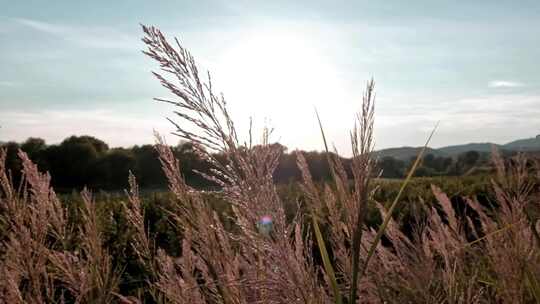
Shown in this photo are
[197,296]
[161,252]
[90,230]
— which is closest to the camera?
[197,296]

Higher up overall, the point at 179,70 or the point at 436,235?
the point at 179,70

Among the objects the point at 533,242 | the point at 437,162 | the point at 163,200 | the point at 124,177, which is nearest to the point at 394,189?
the point at 163,200

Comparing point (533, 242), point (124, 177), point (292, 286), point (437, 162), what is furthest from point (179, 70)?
point (437, 162)

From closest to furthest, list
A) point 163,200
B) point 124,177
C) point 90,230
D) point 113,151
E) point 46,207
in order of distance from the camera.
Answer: point 46,207, point 90,230, point 163,200, point 124,177, point 113,151

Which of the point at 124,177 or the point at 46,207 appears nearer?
the point at 46,207

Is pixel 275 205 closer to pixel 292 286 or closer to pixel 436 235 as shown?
pixel 292 286

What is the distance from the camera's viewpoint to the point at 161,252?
2039mm

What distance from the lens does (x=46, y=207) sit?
7.51 feet

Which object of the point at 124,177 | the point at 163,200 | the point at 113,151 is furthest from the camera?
the point at 113,151

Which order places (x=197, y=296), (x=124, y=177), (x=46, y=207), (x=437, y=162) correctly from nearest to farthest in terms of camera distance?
(x=197, y=296) → (x=46, y=207) → (x=124, y=177) → (x=437, y=162)

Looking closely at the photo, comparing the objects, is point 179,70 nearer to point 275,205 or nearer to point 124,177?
point 275,205

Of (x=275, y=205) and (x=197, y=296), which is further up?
(x=275, y=205)

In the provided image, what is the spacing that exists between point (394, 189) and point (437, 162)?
188ft

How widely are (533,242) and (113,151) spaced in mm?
55351
